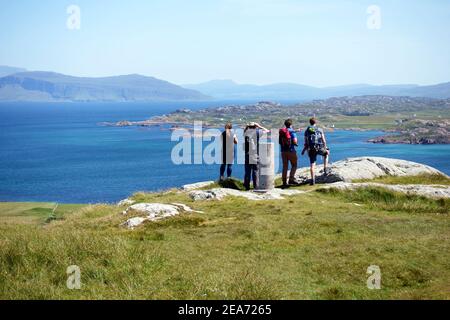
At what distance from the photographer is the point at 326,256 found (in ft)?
41.2

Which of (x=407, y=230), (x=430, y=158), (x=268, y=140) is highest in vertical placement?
(x=268, y=140)

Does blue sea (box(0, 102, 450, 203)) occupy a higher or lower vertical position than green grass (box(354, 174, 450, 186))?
lower

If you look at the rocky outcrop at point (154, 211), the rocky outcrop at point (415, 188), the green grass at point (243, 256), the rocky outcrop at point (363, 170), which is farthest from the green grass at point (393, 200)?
the rocky outcrop at point (154, 211)

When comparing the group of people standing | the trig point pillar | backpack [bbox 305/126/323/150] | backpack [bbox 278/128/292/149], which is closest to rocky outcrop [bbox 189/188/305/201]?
the trig point pillar

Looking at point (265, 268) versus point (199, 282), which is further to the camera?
point (265, 268)

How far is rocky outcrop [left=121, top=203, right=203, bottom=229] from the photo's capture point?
16.8 m

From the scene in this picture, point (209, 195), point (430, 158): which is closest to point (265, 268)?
point (209, 195)

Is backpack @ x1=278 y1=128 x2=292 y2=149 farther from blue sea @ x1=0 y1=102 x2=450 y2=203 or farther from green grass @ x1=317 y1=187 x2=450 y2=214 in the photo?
blue sea @ x1=0 y1=102 x2=450 y2=203

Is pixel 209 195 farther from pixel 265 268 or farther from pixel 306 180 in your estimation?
pixel 265 268

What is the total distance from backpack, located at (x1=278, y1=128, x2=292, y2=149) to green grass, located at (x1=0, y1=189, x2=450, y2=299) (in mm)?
5210

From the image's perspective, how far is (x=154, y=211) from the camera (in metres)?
17.6

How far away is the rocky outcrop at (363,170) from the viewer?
987 inches
